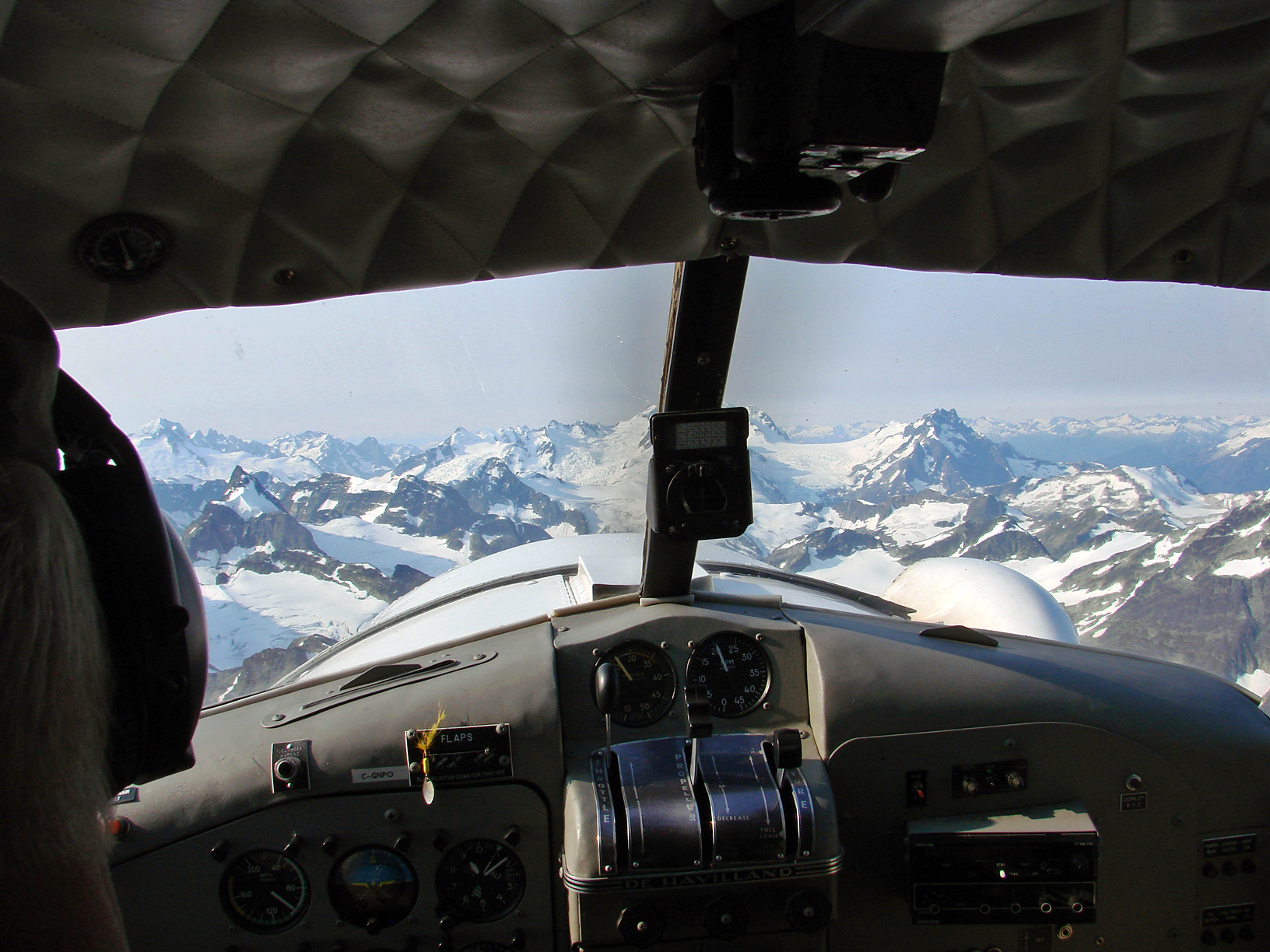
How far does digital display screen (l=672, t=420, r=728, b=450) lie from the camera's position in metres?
2.24

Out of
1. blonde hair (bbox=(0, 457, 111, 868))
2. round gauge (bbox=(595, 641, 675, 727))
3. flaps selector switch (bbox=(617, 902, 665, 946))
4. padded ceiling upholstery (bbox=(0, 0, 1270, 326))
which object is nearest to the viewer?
blonde hair (bbox=(0, 457, 111, 868))

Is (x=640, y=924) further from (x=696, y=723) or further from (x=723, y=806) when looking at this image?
(x=696, y=723)

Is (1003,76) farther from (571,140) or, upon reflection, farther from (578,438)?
(578,438)

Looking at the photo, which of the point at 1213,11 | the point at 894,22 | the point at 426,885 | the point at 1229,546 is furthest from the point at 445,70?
the point at 1229,546

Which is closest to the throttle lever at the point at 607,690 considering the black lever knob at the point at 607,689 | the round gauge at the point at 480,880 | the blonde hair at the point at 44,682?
the black lever knob at the point at 607,689

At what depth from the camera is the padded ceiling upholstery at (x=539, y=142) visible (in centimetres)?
105

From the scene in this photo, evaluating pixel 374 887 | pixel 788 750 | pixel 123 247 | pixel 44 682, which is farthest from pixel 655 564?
pixel 44 682

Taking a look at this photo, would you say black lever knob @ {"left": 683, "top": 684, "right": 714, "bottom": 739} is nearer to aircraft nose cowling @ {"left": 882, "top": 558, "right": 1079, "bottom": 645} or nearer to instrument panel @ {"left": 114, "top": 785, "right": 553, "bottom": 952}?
instrument panel @ {"left": 114, "top": 785, "right": 553, "bottom": 952}

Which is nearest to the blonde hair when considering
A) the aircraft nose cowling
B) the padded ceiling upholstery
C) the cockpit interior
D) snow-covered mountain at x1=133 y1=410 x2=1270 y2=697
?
the cockpit interior

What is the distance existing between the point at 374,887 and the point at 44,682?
5.92ft

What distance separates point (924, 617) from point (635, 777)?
128cm

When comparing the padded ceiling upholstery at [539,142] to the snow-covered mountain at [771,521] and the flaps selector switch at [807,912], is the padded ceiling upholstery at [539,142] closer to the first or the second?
the snow-covered mountain at [771,521]

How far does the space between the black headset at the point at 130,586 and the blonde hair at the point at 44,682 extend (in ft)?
0.31

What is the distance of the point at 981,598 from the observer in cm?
288
